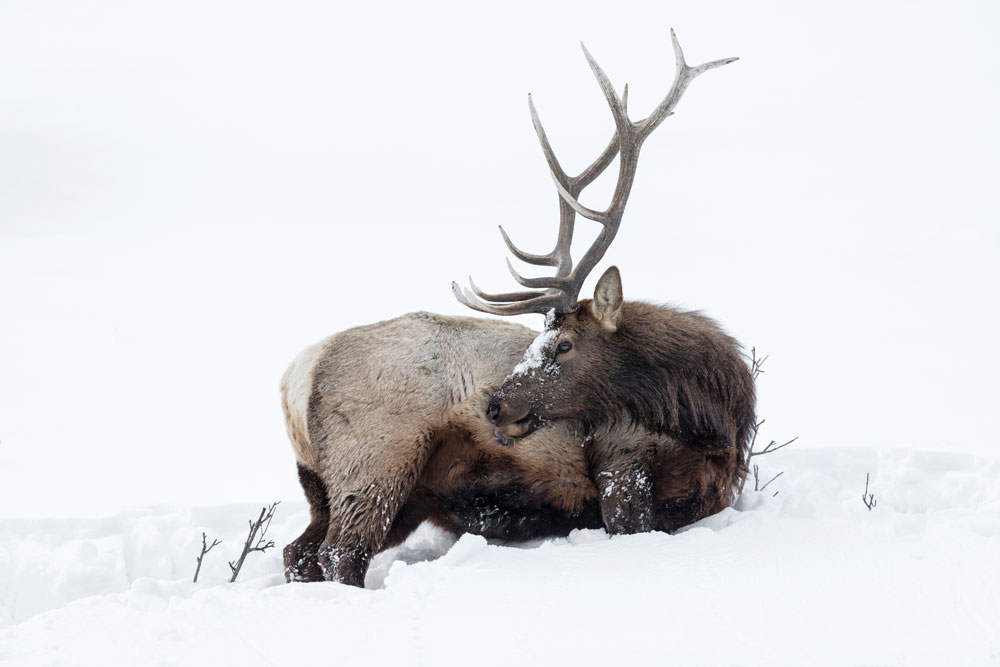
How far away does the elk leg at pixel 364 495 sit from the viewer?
4.94 m

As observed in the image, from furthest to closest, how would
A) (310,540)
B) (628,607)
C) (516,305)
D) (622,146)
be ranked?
(622,146), (516,305), (310,540), (628,607)

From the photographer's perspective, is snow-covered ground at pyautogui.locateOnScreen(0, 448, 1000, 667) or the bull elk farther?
the bull elk

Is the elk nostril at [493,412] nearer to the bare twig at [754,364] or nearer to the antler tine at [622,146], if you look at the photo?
the antler tine at [622,146]

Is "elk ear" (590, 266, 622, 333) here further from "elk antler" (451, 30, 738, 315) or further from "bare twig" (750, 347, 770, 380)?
"bare twig" (750, 347, 770, 380)

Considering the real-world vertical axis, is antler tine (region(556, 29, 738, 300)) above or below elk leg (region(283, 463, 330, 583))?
above

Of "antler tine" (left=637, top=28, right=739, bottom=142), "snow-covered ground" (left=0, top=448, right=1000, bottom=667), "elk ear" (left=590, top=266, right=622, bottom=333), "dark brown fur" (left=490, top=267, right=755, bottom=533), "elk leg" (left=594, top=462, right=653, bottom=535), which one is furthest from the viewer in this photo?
"antler tine" (left=637, top=28, right=739, bottom=142)

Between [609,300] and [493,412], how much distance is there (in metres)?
1.06

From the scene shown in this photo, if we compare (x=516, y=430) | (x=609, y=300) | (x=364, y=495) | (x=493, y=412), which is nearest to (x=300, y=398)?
(x=364, y=495)

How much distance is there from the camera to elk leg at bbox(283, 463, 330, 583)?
5.36 metres

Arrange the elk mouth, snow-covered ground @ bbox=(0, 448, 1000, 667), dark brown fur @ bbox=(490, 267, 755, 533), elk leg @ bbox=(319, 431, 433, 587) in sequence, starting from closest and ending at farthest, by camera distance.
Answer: snow-covered ground @ bbox=(0, 448, 1000, 667)
elk leg @ bbox=(319, 431, 433, 587)
dark brown fur @ bbox=(490, 267, 755, 533)
the elk mouth

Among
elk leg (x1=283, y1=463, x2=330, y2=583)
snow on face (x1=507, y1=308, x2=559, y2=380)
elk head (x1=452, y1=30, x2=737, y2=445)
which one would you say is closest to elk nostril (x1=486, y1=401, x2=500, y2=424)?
elk head (x1=452, y1=30, x2=737, y2=445)

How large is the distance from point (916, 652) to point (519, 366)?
297cm

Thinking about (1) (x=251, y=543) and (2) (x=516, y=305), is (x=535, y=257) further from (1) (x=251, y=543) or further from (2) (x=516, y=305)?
(1) (x=251, y=543)

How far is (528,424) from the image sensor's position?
5.35 meters
